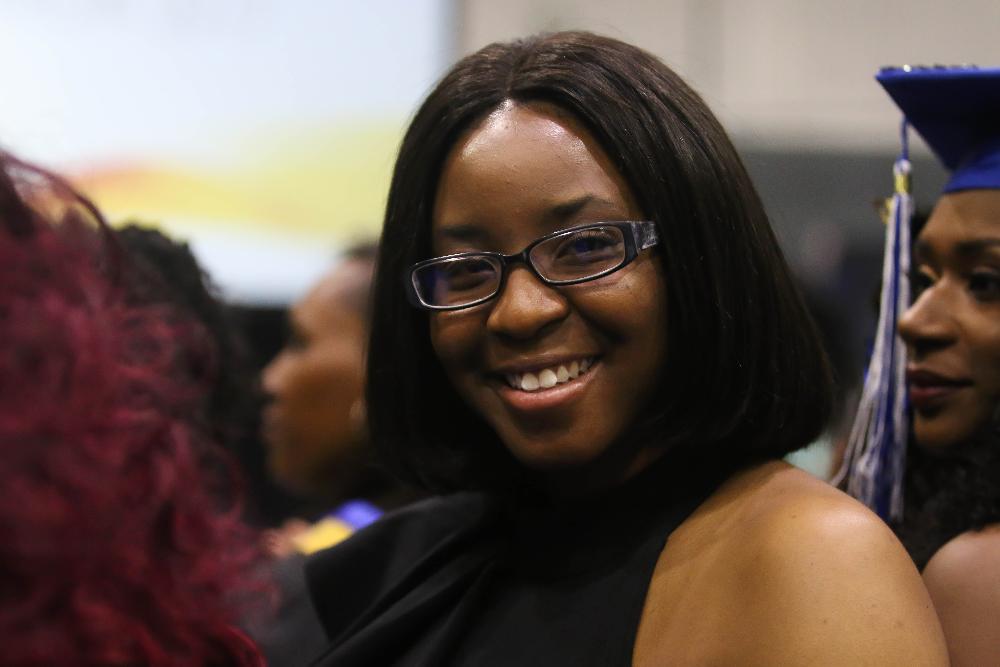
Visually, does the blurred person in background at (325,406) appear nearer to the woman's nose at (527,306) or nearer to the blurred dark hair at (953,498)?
the blurred dark hair at (953,498)

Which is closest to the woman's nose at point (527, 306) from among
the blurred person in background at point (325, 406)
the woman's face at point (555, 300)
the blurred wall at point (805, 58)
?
the woman's face at point (555, 300)

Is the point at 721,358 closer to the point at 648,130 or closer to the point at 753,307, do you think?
the point at 753,307

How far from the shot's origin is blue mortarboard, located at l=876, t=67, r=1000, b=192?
1797 millimetres

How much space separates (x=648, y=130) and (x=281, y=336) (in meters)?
3.55

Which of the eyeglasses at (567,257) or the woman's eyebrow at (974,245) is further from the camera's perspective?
the woman's eyebrow at (974,245)

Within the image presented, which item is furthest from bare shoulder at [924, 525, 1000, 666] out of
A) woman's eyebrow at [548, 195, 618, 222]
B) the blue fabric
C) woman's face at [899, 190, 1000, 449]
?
the blue fabric

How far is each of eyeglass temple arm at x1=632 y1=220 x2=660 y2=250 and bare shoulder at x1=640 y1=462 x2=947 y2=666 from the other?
31 cm

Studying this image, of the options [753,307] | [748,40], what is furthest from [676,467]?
[748,40]

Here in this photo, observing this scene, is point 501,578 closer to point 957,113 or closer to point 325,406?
point 957,113

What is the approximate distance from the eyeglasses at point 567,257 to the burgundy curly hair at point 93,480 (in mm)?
489

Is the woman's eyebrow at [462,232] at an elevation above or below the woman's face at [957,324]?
above

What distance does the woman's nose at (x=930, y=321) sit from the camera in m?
1.79

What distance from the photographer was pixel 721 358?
151 cm

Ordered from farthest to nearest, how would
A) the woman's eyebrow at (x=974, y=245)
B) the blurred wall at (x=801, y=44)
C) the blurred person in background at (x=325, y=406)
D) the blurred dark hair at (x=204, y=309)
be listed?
the blurred wall at (x=801, y=44), the blurred person in background at (x=325, y=406), the blurred dark hair at (x=204, y=309), the woman's eyebrow at (x=974, y=245)
